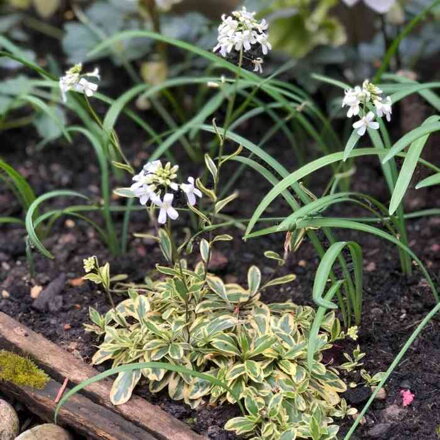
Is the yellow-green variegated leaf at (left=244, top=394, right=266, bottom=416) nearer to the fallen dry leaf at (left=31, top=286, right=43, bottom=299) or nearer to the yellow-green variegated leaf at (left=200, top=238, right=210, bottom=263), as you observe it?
the yellow-green variegated leaf at (left=200, top=238, right=210, bottom=263)

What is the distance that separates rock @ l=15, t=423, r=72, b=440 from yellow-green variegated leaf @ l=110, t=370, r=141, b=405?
0.50ft

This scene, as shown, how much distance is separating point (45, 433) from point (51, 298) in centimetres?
47

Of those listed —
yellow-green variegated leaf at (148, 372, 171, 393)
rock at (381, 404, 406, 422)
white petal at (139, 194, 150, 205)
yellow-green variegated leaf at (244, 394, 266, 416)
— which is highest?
white petal at (139, 194, 150, 205)

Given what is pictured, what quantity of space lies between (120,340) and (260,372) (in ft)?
1.18

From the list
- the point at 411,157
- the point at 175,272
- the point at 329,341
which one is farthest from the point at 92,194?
the point at 411,157

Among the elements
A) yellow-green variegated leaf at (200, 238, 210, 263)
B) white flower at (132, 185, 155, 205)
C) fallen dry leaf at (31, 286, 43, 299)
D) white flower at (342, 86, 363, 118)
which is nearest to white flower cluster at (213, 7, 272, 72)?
white flower at (342, 86, 363, 118)

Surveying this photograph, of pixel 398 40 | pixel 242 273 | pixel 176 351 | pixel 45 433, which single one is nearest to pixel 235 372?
pixel 176 351

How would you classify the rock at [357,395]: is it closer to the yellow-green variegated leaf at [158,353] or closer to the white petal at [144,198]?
the yellow-green variegated leaf at [158,353]

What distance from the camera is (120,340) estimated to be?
195 centimetres

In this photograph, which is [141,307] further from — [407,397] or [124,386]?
[407,397]

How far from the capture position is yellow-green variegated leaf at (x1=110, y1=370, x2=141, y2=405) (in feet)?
6.08

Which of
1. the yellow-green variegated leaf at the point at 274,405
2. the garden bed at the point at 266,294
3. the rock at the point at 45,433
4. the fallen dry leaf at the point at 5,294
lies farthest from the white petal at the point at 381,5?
the rock at the point at 45,433

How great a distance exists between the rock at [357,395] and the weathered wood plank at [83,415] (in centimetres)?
47

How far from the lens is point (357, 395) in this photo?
1.88 meters
